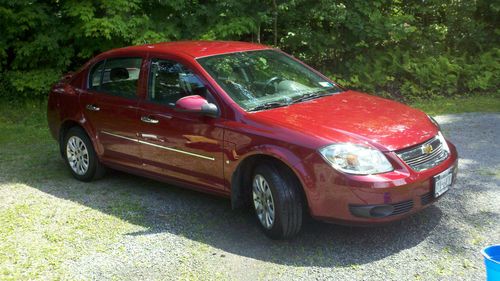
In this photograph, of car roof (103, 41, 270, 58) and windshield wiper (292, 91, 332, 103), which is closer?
windshield wiper (292, 91, 332, 103)

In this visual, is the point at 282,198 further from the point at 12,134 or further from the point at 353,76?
the point at 353,76

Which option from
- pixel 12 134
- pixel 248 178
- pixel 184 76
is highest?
pixel 184 76

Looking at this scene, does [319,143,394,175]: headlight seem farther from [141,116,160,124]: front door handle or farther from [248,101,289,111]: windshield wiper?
[141,116,160,124]: front door handle

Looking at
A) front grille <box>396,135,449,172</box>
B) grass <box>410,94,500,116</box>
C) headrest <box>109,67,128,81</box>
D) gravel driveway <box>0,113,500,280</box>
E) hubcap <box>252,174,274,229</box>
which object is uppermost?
headrest <box>109,67,128,81</box>

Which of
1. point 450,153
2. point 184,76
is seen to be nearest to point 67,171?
point 184,76

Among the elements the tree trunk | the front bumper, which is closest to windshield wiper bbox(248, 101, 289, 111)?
the front bumper

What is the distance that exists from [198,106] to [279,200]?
1.13 metres

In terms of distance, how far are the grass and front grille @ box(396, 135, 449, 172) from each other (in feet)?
15.9

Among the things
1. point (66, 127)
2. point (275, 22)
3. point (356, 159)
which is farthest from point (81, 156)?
point (275, 22)

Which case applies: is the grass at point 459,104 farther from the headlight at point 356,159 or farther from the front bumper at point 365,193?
the headlight at point 356,159

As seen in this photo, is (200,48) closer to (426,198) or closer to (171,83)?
(171,83)

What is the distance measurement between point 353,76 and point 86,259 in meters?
8.34

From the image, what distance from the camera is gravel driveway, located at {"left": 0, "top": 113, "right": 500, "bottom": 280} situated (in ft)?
13.8

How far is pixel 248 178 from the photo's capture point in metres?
4.99
